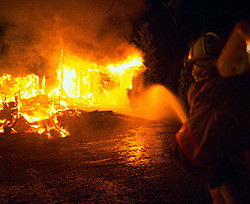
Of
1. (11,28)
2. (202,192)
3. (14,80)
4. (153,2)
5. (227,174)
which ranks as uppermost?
(153,2)

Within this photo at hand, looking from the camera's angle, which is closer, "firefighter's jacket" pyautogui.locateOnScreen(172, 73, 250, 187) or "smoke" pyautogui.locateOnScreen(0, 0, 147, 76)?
"firefighter's jacket" pyautogui.locateOnScreen(172, 73, 250, 187)

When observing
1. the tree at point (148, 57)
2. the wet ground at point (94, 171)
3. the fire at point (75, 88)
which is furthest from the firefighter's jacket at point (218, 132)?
the tree at point (148, 57)

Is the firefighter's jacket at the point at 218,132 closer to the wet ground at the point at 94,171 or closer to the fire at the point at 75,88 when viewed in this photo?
the wet ground at the point at 94,171

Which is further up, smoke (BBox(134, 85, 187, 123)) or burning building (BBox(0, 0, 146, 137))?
burning building (BBox(0, 0, 146, 137))

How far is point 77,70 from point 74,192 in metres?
15.5

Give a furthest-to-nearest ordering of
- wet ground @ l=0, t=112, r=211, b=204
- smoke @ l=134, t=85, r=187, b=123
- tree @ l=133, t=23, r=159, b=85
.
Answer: tree @ l=133, t=23, r=159, b=85, smoke @ l=134, t=85, r=187, b=123, wet ground @ l=0, t=112, r=211, b=204

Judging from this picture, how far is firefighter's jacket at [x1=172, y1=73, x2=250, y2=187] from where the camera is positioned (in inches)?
52.8

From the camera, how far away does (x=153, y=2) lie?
14.3m

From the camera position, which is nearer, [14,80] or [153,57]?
[153,57]

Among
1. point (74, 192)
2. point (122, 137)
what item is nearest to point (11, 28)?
point (122, 137)

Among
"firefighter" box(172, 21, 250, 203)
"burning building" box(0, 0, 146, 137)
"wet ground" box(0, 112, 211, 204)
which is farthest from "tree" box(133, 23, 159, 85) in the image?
"firefighter" box(172, 21, 250, 203)

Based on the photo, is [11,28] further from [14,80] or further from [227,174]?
[227,174]

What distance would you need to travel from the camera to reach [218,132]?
133cm

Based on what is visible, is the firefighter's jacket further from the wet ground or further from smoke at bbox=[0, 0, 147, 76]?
smoke at bbox=[0, 0, 147, 76]
